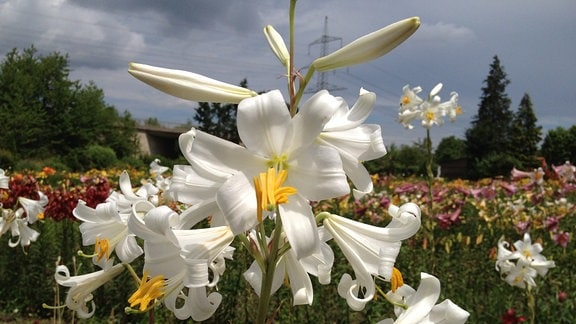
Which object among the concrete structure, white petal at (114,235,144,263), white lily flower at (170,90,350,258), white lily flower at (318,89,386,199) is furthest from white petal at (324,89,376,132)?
the concrete structure

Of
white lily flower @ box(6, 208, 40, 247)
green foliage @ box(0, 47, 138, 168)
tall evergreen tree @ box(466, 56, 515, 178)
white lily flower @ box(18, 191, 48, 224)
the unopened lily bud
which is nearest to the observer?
the unopened lily bud

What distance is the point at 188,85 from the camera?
1059 mm

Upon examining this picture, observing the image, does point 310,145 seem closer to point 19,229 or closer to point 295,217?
point 295,217

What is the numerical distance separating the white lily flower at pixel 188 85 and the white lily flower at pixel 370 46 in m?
0.19

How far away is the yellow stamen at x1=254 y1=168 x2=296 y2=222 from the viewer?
2.81 ft

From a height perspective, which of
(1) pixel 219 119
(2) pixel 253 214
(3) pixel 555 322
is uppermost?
(2) pixel 253 214

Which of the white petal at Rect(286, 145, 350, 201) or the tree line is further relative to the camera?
the tree line

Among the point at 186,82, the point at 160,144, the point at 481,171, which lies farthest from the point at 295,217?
the point at 160,144

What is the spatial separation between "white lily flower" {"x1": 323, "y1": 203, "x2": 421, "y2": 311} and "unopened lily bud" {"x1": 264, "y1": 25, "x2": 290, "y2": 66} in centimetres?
41

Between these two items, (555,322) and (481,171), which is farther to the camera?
(481,171)

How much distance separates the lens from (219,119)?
48.2m

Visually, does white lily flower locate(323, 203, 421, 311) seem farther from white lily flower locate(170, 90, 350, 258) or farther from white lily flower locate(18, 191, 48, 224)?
white lily flower locate(18, 191, 48, 224)

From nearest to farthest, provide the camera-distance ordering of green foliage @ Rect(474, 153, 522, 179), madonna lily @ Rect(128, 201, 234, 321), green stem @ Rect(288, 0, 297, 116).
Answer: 1. madonna lily @ Rect(128, 201, 234, 321)
2. green stem @ Rect(288, 0, 297, 116)
3. green foliage @ Rect(474, 153, 522, 179)

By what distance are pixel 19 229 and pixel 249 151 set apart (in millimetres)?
4046
